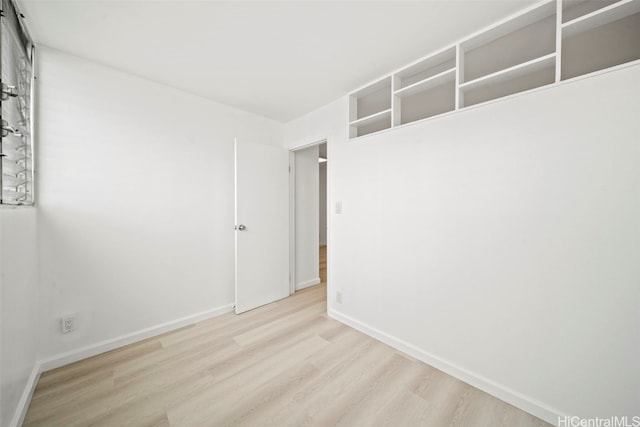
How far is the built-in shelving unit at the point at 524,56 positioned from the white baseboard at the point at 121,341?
109 inches

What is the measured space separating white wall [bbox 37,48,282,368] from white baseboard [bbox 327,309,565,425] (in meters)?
1.81

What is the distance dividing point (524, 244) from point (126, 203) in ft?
10.2

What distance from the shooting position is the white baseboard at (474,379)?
140 cm

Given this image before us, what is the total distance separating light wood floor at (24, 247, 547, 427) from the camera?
4.63ft

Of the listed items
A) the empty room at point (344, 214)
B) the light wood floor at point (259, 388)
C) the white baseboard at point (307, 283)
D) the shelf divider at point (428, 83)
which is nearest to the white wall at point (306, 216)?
the white baseboard at point (307, 283)

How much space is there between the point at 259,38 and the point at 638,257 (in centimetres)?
252

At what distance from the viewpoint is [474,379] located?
166 cm

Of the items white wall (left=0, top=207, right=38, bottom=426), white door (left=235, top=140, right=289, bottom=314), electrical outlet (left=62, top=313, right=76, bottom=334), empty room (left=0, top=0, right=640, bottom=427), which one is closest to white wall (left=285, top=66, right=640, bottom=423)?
empty room (left=0, top=0, right=640, bottom=427)

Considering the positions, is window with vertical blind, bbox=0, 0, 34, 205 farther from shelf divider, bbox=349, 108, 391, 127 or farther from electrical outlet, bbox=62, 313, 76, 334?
shelf divider, bbox=349, 108, 391, 127

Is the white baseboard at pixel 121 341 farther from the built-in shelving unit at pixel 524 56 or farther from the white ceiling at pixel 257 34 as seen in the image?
the built-in shelving unit at pixel 524 56

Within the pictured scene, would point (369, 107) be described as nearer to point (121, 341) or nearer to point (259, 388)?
point (259, 388)

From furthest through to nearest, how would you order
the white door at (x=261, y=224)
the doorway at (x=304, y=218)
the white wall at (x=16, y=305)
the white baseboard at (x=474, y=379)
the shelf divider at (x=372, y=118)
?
1. the doorway at (x=304, y=218)
2. the white door at (x=261, y=224)
3. the shelf divider at (x=372, y=118)
4. the white baseboard at (x=474, y=379)
5. the white wall at (x=16, y=305)

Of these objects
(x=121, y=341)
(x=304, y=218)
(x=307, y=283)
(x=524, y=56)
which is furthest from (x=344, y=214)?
(x=121, y=341)

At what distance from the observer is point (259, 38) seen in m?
1.66
